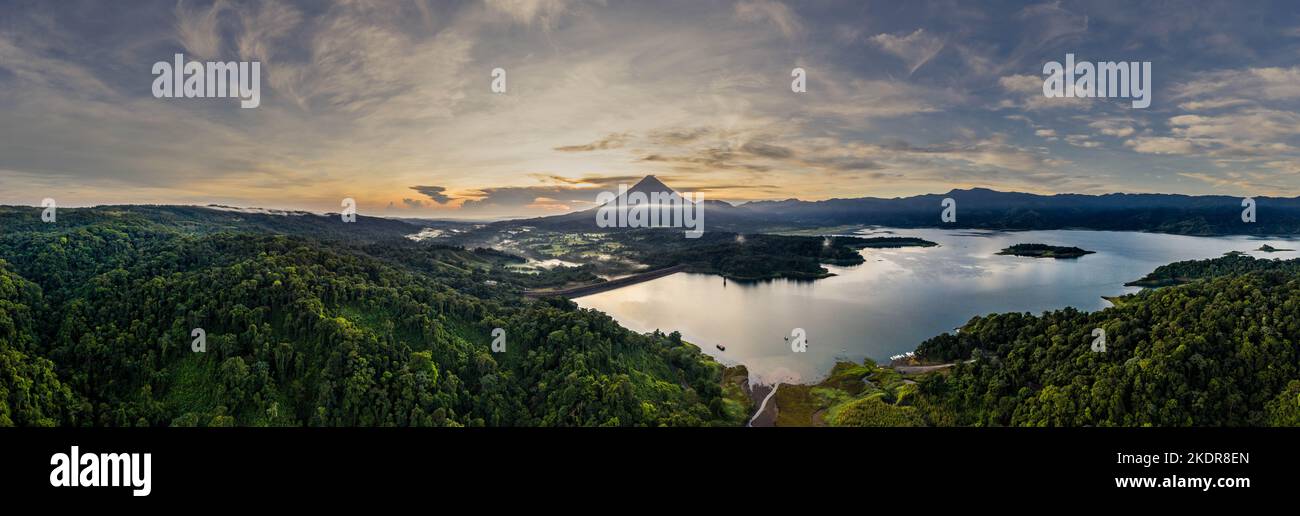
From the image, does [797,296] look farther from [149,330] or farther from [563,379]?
[149,330]

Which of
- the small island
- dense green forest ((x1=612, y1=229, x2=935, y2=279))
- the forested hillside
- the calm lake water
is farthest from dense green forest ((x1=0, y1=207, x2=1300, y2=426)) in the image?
the small island

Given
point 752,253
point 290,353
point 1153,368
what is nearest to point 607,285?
point 752,253

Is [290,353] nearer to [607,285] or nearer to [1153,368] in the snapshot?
[1153,368]

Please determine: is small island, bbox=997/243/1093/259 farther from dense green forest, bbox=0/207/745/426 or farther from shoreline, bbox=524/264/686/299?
dense green forest, bbox=0/207/745/426

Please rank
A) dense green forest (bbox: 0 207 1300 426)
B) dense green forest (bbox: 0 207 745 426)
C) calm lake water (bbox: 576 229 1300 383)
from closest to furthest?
1. dense green forest (bbox: 0 207 1300 426)
2. dense green forest (bbox: 0 207 745 426)
3. calm lake water (bbox: 576 229 1300 383)

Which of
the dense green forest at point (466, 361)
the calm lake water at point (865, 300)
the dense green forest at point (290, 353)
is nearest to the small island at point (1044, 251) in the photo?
the calm lake water at point (865, 300)
